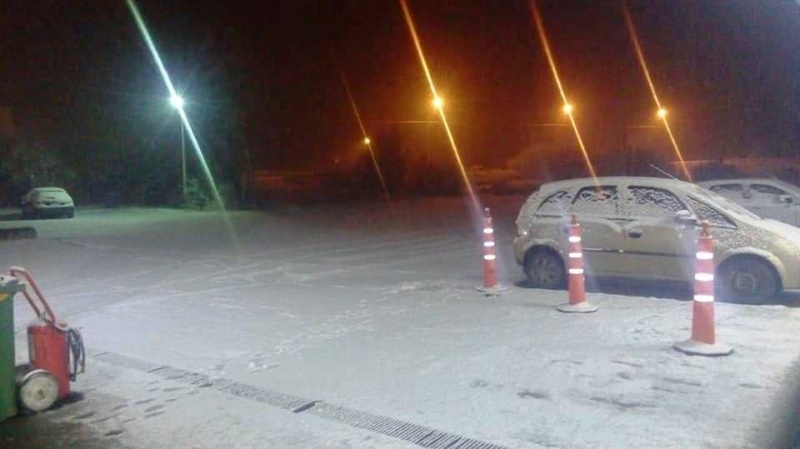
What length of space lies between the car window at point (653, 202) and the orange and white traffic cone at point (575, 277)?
1.68 m

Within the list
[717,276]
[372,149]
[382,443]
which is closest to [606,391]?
[382,443]

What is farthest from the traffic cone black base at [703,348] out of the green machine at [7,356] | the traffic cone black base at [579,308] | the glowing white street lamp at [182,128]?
the glowing white street lamp at [182,128]

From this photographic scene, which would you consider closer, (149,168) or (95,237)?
(95,237)

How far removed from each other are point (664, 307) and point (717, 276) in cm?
104

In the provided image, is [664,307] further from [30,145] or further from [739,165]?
[30,145]

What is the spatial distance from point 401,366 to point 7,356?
335cm

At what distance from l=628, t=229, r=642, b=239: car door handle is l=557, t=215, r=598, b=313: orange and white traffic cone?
1.49 meters

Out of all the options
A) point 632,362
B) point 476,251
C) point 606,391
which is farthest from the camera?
point 476,251

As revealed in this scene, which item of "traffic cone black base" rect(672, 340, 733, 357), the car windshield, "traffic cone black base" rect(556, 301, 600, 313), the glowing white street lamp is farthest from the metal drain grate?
the glowing white street lamp

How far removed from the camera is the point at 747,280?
A: 10.2 metres

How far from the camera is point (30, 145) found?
5466cm

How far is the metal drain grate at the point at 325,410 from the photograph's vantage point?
545 centimetres

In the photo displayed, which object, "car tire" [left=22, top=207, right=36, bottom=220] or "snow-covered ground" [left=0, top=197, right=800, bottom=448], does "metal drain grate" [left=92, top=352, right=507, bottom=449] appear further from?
"car tire" [left=22, top=207, right=36, bottom=220]

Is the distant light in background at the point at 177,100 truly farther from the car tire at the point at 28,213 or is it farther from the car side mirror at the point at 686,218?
the car side mirror at the point at 686,218
